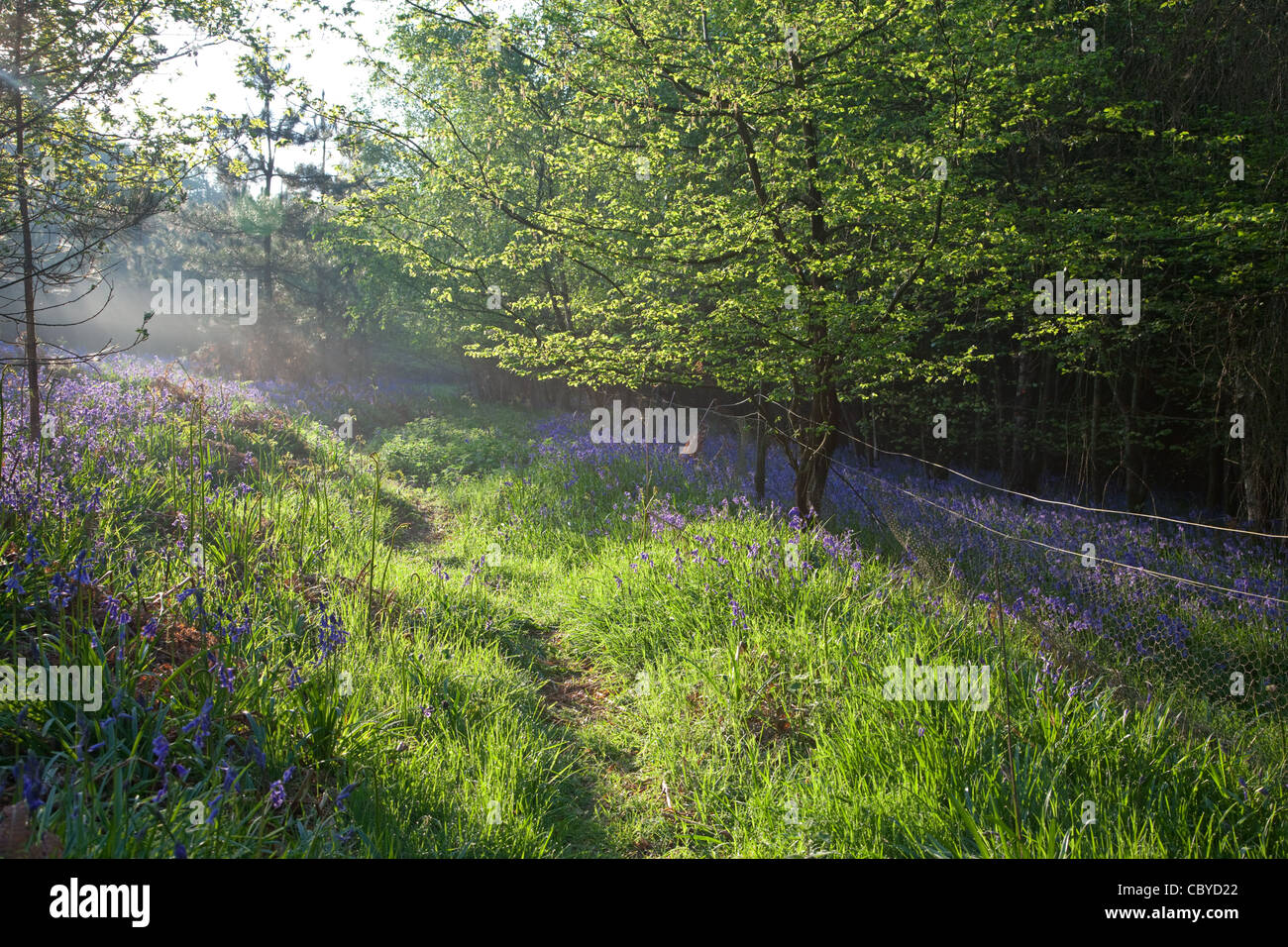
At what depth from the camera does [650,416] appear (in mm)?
13523

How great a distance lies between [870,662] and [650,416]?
1004 centimetres

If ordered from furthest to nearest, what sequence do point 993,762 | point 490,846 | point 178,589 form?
point 178,589 < point 993,762 < point 490,846

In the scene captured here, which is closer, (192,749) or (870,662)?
(192,749)

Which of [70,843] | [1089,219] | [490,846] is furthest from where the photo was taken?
[1089,219]

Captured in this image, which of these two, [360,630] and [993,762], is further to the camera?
[360,630]

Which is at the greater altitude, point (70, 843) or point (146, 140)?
point (146, 140)

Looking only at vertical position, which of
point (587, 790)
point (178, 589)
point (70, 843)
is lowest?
point (587, 790)

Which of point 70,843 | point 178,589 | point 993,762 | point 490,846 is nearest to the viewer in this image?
point 70,843
